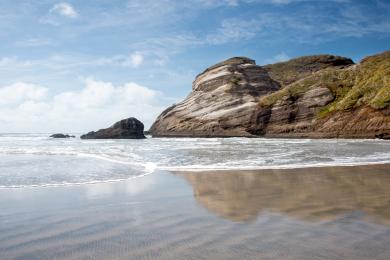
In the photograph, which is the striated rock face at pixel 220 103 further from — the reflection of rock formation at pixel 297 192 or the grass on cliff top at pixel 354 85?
the reflection of rock formation at pixel 297 192

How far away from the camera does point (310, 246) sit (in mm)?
4586

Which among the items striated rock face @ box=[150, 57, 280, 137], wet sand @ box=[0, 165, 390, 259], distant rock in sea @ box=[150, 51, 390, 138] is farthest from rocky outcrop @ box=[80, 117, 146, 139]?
wet sand @ box=[0, 165, 390, 259]

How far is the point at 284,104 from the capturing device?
2344 inches

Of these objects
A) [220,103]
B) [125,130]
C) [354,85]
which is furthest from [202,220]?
[125,130]

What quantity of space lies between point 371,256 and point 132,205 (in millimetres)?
4724

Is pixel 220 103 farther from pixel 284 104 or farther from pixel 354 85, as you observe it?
pixel 354 85

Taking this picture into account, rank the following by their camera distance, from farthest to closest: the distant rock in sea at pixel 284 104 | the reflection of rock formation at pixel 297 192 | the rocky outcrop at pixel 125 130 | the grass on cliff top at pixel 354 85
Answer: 1. the rocky outcrop at pixel 125 130
2. the grass on cliff top at pixel 354 85
3. the distant rock in sea at pixel 284 104
4. the reflection of rock formation at pixel 297 192

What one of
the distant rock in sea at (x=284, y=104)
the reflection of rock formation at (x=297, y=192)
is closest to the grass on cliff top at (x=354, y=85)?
the distant rock in sea at (x=284, y=104)

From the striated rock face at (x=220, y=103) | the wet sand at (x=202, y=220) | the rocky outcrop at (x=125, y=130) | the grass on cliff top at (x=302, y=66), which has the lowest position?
the wet sand at (x=202, y=220)

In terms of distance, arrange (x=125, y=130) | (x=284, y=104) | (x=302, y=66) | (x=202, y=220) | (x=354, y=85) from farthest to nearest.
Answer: (x=302, y=66) < (x=125, y=130) < (x=284, y=104) < (x=354, y=85) < (x=202, y=220)

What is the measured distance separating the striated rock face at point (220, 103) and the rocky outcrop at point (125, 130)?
6.88 m

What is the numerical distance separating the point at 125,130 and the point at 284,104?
2982 centimetres

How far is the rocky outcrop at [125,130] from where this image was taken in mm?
69188

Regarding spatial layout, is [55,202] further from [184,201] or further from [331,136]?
[331,136]
